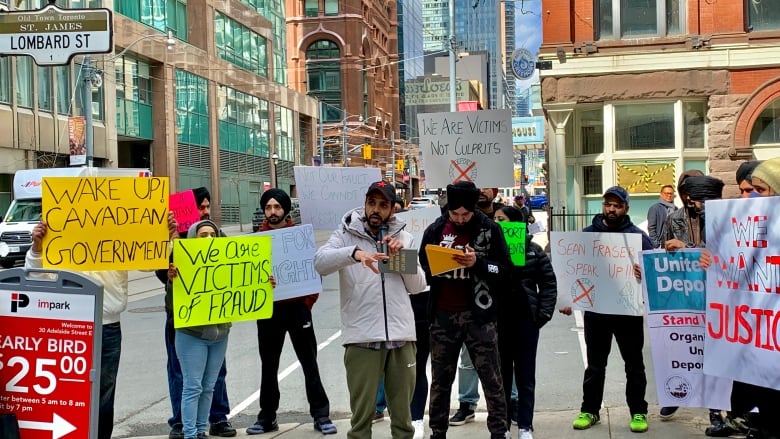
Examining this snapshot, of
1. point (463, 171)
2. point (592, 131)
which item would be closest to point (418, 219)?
point (463, 171)

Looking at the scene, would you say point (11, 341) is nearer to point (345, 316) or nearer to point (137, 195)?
point (137, 195)

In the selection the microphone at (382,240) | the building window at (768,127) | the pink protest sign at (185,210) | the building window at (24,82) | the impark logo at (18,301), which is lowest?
the impark logo at (18,301)

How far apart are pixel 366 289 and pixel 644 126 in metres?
13.5

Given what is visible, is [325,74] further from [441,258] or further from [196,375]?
[441,258]

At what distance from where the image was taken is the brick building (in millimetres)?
16234

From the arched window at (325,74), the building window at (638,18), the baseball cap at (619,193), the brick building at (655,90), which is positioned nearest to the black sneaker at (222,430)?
the baseball cap at (619,193)

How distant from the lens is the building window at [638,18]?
17.1 meters

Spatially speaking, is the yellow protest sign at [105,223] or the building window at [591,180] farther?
the building window at [591,180]

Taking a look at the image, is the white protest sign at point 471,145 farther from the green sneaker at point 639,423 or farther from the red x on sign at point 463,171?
the green sneaker at point 639,423

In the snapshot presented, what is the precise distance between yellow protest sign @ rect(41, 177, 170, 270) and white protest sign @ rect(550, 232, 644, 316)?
3.34 meters

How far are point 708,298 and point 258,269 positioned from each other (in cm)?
342

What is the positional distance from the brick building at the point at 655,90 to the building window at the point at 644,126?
0.02 m

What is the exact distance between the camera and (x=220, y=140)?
51.2 m

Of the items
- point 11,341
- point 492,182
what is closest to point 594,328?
point 492,182
